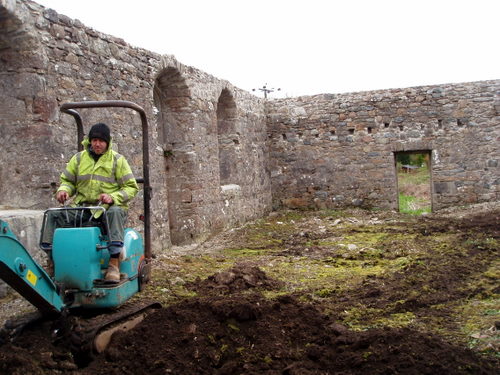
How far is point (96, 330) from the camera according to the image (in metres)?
3.44

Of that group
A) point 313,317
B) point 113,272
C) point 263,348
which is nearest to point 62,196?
point 113,272

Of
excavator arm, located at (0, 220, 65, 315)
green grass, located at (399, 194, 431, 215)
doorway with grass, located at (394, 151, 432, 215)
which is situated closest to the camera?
excavator arm, located at (0, 220, 65, 315)

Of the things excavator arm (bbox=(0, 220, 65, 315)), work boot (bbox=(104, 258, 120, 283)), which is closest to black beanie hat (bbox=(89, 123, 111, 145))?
work boot (bbox=(104, 258, 120, 283))

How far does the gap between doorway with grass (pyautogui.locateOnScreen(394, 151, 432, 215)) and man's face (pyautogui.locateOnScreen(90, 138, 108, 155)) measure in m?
9.91

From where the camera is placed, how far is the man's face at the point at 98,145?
4.18m

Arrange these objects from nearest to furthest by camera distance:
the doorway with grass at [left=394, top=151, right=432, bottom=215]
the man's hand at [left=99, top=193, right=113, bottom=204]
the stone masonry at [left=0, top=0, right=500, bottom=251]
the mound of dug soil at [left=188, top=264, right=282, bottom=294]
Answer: the man's hand at [left=99, top=193, right=113, bottom=204], the mound of dug soil at [left=188, top=264, right=282, bottom=294], the stone masonry at [left=0, top=0, right=500, bottom=251], the doorway with grass at [left=394, top=151, right=432, bottom=215]

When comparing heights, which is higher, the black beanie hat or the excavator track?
the black beanie hat

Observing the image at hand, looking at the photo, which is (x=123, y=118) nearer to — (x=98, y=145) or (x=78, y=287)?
(x=98, y=145)

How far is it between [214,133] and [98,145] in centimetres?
567

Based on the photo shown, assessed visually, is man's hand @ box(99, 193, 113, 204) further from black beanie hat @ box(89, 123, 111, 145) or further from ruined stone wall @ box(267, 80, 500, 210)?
ruined stone wall @ box(267, 80, 500, 210)

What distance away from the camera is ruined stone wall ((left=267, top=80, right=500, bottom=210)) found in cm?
1231

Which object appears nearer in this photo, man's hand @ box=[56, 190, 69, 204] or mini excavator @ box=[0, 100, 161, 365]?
mini excavator @ box=[0, 100, 161, 365]

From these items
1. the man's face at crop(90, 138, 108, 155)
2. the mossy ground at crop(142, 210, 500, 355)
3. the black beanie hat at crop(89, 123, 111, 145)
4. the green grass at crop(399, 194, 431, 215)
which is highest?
the black beanie hat at crop(89, 123, 111, 145)

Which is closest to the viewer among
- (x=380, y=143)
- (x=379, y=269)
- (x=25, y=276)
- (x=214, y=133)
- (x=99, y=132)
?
(x=25, y=276)
